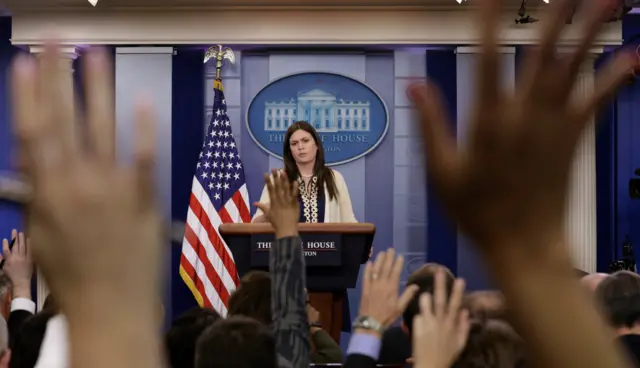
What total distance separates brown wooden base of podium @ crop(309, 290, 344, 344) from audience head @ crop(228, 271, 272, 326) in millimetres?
933

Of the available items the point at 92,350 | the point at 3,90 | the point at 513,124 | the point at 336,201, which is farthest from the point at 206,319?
the point at 3,90

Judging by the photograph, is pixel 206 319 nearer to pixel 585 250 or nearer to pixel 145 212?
pixel 145 212

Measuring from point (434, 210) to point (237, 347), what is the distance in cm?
525

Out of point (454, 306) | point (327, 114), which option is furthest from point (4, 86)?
point (454, 306)

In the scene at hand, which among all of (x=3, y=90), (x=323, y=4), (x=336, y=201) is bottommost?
(x=336, y=201)

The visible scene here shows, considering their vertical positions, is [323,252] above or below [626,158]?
below

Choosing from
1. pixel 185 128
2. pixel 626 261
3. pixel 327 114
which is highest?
pixel 327 114

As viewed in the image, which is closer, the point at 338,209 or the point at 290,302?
the point at 290,302

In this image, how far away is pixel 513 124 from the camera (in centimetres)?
58

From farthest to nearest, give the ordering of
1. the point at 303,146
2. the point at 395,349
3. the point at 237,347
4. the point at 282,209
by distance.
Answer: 1. the point at 303,146
2. the point at 395,349
3. the point at 282,209
4. the point at 237,347

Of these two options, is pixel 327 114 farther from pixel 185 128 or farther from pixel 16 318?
pixel 16 318

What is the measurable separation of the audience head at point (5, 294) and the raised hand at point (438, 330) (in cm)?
188

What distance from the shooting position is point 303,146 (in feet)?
14.5

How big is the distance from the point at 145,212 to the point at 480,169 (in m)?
0.26
